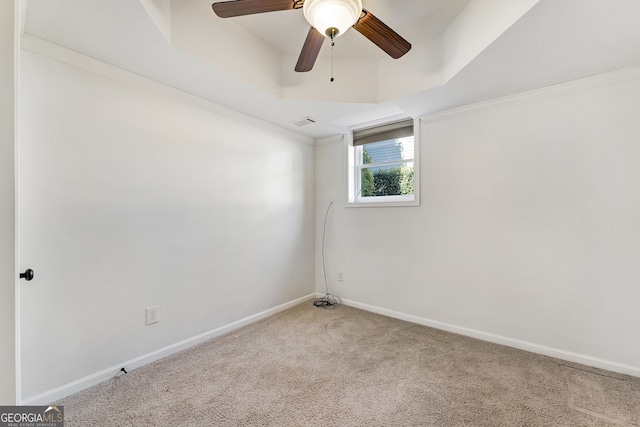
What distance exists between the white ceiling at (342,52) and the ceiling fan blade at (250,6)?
1.42 ft

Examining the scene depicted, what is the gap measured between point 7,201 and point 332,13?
145cm

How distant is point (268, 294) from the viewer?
10.1 ft

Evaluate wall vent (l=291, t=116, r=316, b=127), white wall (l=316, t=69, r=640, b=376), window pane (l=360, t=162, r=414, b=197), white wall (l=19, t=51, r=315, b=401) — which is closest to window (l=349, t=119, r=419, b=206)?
window pane (l=360, t=162, r=414, b=197)

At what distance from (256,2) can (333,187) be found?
7.75ft

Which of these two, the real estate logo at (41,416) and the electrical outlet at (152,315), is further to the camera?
the electrical outlet at (152,315)

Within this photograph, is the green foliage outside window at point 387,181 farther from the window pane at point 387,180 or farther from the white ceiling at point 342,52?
the white ceiling at point 342,52

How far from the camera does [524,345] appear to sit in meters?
2.29

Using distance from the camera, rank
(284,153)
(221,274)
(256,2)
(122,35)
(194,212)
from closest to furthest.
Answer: (256,2), (122,35), (194,212), (221,274), (284,153)

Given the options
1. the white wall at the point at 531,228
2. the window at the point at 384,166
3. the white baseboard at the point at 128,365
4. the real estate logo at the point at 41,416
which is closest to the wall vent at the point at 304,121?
the window at the point at 384,166

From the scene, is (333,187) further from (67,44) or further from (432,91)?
(67,44)

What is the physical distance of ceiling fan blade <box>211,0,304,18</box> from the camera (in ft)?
4.44

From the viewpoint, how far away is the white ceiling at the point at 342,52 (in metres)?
1.47

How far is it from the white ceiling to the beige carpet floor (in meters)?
2.16

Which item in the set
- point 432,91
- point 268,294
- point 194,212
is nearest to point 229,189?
point 194,212
